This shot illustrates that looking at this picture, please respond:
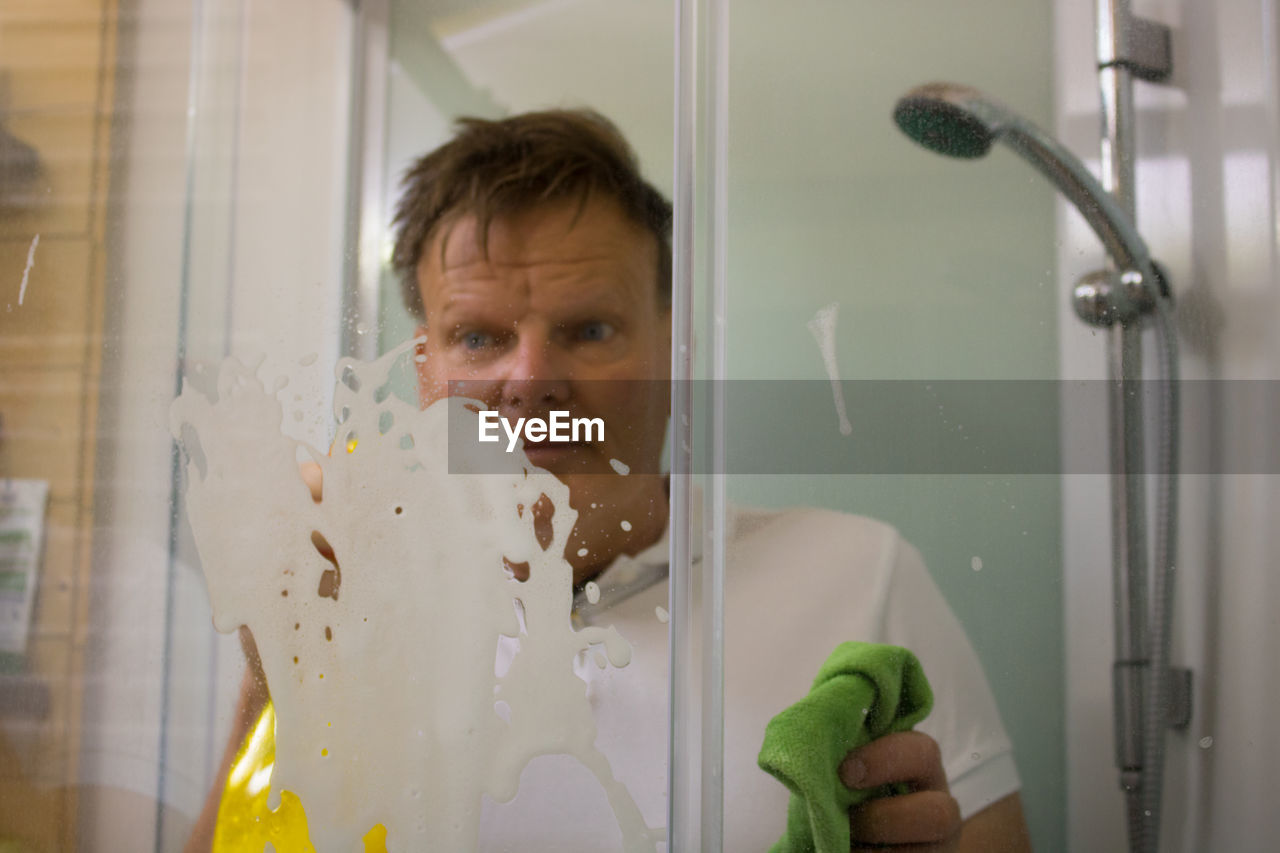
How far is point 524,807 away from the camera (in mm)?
579

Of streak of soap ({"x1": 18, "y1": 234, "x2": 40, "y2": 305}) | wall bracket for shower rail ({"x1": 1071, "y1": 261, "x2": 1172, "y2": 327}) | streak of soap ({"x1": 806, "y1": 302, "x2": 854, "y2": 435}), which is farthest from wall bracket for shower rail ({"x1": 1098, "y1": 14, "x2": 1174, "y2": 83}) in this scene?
streak of soap ({"x1": 18, "y1": 234, "x2": 40, "y2": 305})

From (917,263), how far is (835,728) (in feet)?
0.99

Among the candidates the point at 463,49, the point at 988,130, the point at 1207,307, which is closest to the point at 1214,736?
the point at 1207,307

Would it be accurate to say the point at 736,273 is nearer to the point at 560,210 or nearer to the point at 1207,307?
the point at 560,210

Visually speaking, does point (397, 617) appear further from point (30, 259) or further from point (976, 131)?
point (976, 131)

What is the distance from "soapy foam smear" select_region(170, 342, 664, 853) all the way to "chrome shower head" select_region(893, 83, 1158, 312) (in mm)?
340

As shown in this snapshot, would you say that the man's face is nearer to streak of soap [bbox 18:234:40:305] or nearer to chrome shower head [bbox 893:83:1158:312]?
chrome shower head [bbox 893:83:1158:312]

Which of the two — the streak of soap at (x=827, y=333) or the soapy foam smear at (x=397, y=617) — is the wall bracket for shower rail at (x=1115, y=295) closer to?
the streak of soap at (x=827, y=333)

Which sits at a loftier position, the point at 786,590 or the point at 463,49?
the point at 463,49

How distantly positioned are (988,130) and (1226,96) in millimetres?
168

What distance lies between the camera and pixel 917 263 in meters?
0.60

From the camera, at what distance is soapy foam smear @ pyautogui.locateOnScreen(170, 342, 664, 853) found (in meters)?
0.58

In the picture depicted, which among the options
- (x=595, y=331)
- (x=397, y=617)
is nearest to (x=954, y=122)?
(x=595, y=331)

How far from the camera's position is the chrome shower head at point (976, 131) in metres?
0.60
